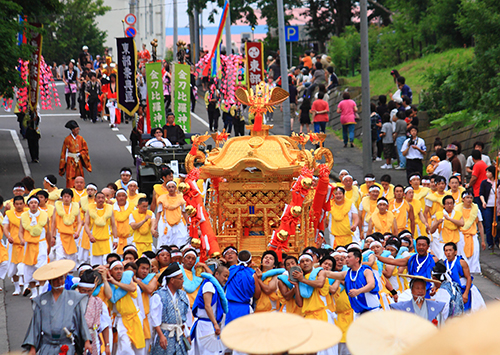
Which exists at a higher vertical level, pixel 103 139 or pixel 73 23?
pixel 73 23

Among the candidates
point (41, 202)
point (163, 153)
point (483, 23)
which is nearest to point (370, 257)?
point (41, 202)

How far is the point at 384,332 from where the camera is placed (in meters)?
2.79

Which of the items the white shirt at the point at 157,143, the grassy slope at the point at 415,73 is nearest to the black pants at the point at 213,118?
the grassy slope at the point at 415,73

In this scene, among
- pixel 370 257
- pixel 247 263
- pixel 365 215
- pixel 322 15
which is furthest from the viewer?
pixel 322 15

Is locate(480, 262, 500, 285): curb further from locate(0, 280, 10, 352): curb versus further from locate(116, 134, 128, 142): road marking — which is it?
A: locate(116, 134, 128, 142): road marking

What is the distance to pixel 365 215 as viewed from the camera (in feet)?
40.7

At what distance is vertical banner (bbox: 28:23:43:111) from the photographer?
18.3m

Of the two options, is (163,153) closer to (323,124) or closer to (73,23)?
(323,124)

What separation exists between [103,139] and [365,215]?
14.2 metres

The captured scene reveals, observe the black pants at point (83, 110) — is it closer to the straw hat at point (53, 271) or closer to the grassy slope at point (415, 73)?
the grassy slope at point (415, 73)

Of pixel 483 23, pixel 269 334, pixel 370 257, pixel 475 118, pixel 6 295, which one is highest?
pixel 483 23

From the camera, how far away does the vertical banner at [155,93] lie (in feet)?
65.1

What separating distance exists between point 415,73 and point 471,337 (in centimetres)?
2520

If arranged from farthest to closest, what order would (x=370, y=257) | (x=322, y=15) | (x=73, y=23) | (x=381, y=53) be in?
(x=73, y=23), (x=322, y=15), (x=381, y=53), (x=370, y=257)
